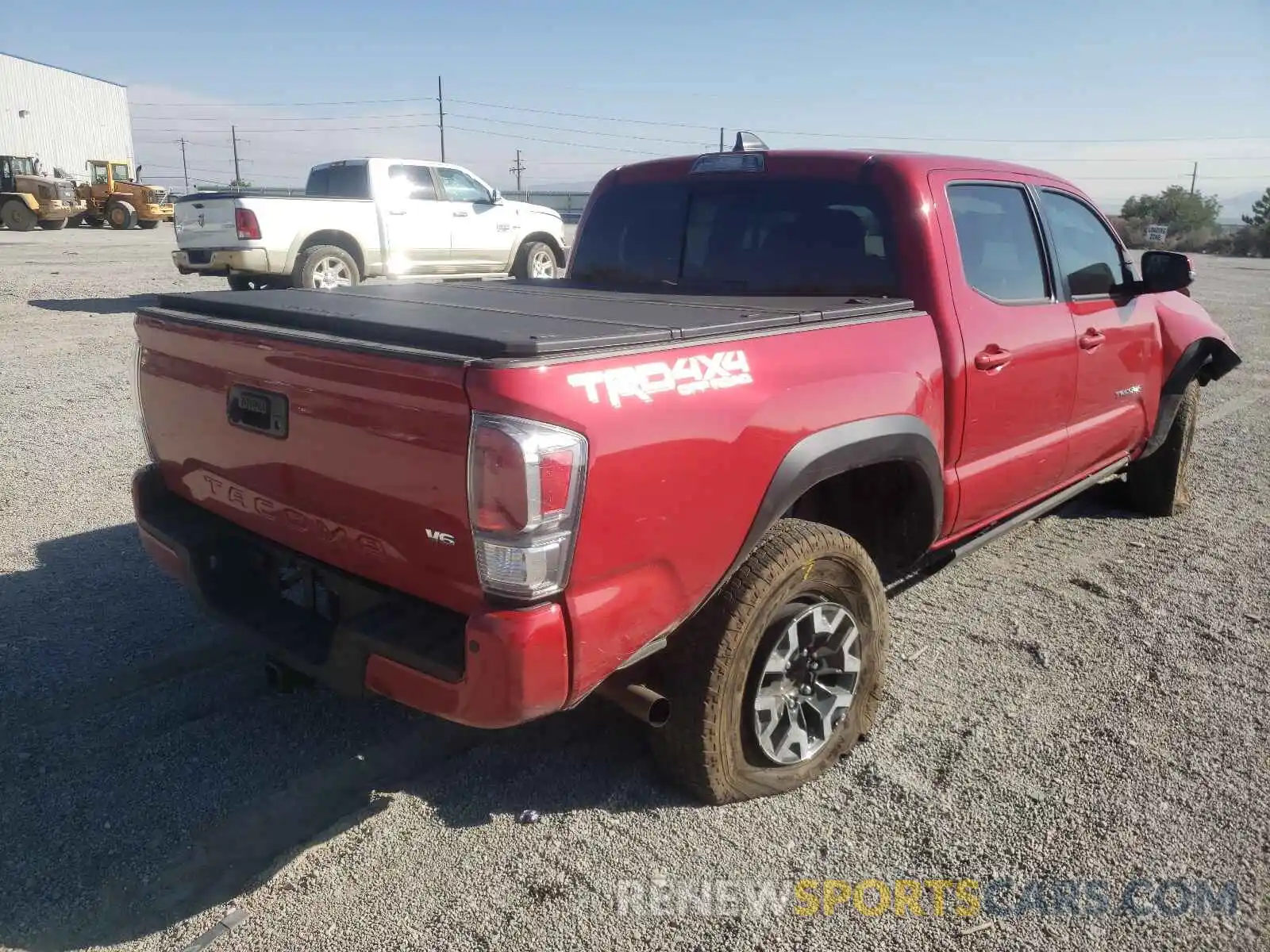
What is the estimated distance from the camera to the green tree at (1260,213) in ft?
160

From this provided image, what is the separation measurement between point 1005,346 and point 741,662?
177 cm

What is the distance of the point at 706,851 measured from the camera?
2658 mm

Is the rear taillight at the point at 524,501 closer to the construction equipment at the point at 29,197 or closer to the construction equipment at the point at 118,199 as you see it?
the construction equipment at the point at 29,197

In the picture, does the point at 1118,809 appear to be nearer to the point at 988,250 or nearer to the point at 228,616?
the point at 988,250

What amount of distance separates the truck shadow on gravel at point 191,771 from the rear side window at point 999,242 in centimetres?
217

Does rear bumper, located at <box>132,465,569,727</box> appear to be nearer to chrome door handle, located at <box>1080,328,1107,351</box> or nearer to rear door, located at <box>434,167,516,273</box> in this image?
chrome door handle, located at <box>1080,328,1107,351</box>

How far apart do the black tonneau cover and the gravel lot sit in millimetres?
1398

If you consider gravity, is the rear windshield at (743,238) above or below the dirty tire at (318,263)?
above

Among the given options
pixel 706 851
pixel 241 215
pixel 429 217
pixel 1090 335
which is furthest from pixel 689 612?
pixel 429 217

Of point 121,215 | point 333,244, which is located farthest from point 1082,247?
point 121,215

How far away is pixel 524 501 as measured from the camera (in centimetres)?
205

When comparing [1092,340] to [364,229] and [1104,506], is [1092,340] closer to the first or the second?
[1104,506]

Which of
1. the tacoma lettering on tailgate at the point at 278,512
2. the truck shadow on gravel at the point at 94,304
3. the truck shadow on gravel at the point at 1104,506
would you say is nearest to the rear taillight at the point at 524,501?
the tacoma lettering on tailgate at the point at 278,512

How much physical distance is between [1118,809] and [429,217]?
1228 cm
